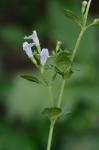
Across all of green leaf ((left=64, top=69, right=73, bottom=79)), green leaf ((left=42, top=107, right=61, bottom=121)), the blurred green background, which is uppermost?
green leaf ((left=64, top=69, right=73, bottom=79))

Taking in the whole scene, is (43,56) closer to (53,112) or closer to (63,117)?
(53,112)

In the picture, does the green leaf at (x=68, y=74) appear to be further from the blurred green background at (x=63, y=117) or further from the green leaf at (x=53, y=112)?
the blurred green background at (x=63, y=117)


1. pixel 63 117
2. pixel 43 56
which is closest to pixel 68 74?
pixel 43 56

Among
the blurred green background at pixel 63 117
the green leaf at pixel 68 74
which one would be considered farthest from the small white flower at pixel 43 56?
the blurred green background at pixel 63 117

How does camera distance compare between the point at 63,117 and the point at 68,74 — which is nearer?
the point at 68,74

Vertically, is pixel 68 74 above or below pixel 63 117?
above

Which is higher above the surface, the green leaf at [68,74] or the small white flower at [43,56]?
the small white flower at [43,56]

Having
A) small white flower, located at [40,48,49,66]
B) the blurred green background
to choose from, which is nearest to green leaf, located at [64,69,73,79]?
small white flower, located at [40,48,49,66]

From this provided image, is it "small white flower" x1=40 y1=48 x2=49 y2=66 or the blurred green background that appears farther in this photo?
the blurred green background

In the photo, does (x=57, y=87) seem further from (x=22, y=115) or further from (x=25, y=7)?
(x=25, y=7)

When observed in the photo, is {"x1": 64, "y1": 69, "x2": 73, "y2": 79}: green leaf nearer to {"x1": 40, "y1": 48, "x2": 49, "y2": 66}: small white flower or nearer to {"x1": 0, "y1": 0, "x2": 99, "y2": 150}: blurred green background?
{"x1": 40, "y1": 48, "x2": 49, "y2": 66}: small white flower

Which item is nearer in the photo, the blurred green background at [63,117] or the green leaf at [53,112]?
the green leaf at [53,112]

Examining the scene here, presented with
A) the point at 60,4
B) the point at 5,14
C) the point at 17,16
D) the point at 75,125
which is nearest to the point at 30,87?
the point at 75,125
